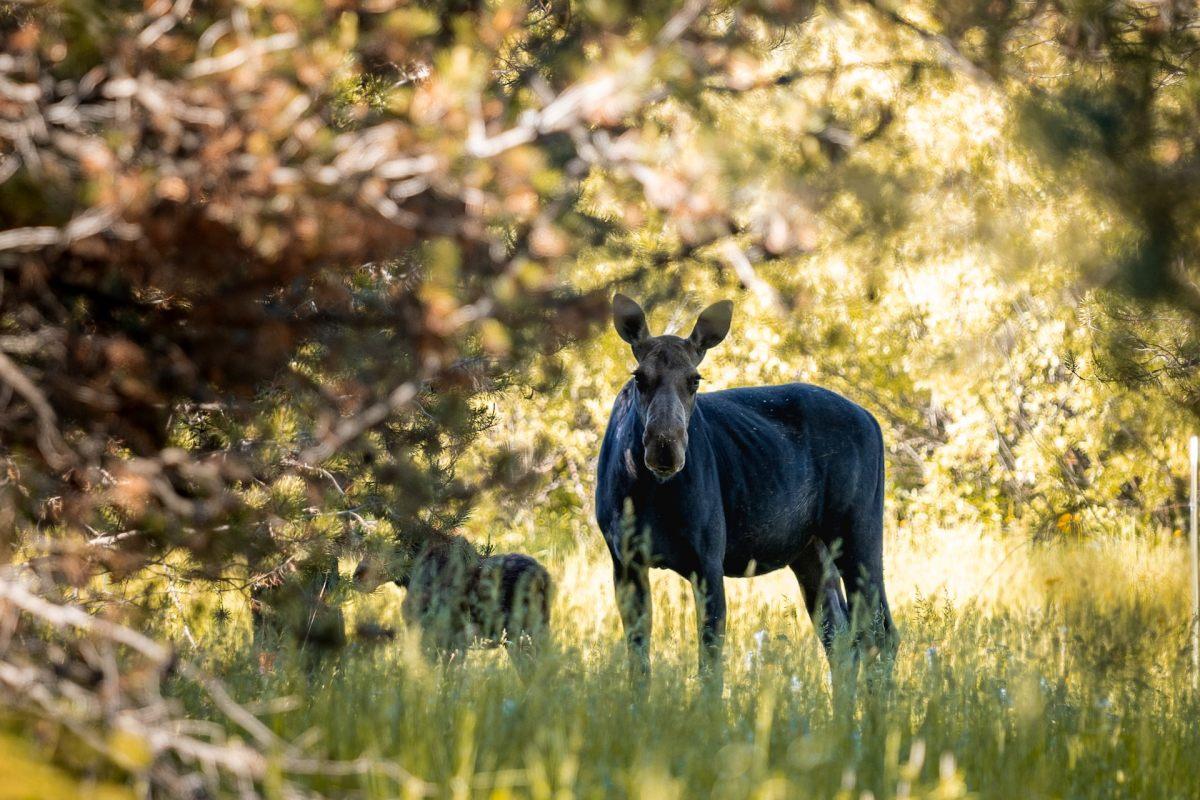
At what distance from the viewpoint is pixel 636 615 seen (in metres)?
6.45

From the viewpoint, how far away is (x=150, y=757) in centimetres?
270

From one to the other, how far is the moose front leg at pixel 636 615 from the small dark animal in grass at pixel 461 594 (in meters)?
0.37

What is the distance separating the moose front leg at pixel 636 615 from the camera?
5.42 metres

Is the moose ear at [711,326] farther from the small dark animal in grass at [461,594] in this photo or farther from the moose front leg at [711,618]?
the small dark animal in grass at [461,594]

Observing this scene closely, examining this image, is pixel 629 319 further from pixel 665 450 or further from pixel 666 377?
pixel 665 450

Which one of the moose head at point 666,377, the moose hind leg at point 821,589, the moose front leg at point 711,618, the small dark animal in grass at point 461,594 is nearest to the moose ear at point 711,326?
the moose head at point 666,377

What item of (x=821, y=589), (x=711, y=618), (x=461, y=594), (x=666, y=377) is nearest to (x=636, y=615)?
(x=711, y=618)

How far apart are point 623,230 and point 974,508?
45.9ft

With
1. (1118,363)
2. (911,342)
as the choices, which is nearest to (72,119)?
(1118,363)

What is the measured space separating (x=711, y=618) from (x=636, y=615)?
0.80 m

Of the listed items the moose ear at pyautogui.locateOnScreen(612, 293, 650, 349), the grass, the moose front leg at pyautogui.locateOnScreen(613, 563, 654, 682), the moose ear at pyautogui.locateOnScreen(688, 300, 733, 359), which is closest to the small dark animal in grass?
the grass

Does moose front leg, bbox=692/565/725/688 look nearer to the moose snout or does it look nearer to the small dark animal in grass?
the moose snout

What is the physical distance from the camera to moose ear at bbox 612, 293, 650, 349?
24.0ft

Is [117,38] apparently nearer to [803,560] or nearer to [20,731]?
[20,731]
